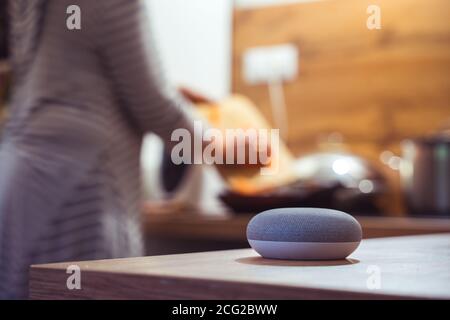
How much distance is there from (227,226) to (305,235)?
1.35 metres

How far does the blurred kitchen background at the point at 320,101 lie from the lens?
1.94m

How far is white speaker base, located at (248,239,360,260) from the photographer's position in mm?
530

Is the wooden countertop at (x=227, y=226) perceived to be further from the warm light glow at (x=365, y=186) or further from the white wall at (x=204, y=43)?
the white wall at (x=204, y=43)

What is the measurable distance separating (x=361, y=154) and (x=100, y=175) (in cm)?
150

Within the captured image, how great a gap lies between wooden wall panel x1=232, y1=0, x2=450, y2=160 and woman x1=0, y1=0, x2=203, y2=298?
141 centimetres

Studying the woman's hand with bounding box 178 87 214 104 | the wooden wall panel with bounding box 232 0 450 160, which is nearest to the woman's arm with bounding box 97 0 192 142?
the woman's hand with bounding box 178 87 214 104

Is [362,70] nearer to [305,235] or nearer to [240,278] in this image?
[305,235]

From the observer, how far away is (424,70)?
2359 millimetres

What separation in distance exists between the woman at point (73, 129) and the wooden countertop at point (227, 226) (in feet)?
2.36

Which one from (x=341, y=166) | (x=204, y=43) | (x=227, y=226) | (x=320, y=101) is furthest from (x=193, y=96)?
(x=204, y=43)

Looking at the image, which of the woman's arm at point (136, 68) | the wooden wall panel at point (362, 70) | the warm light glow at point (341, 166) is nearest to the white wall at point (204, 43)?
the wooden wall panel at point (362, 70)

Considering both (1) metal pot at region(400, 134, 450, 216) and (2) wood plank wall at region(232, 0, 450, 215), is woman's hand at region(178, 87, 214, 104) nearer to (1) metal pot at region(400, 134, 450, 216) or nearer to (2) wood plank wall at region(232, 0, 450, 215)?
(1) metal pot at region(400, 134, 450, 216)

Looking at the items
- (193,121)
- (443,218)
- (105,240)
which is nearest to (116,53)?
(193,121)

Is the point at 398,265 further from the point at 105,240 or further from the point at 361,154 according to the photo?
the point at 361,154
